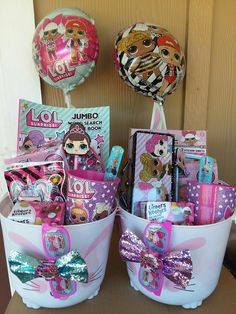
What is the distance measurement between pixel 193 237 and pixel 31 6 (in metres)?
0.62

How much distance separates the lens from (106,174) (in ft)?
1.90

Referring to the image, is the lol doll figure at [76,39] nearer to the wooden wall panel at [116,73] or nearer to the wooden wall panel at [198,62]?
the wooden wall panel at [116,73]

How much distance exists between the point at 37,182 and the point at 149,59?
32cm

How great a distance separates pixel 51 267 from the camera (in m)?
0.49

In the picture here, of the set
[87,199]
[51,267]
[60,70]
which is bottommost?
[51,267]

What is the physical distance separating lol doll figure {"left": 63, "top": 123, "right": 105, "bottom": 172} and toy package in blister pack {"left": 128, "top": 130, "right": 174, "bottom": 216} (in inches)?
2.8

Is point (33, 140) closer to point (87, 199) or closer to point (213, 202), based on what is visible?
point (87, 199)

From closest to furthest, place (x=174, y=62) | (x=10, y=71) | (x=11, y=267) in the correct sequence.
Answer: (x=11, y=267) < (x=174, y=62) < (x=10, y=71)

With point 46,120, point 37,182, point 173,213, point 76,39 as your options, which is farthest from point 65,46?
point 173,213

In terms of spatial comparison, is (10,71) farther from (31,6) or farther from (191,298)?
(191,298)

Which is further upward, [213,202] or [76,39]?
[76,39]

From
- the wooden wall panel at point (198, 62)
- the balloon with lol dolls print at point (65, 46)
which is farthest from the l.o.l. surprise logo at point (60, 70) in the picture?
the wooden wall panel at point (198, 62)

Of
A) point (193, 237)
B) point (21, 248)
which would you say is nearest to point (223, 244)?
point (193, 237)

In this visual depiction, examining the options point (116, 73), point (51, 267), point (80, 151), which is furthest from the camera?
point (116, 73)
